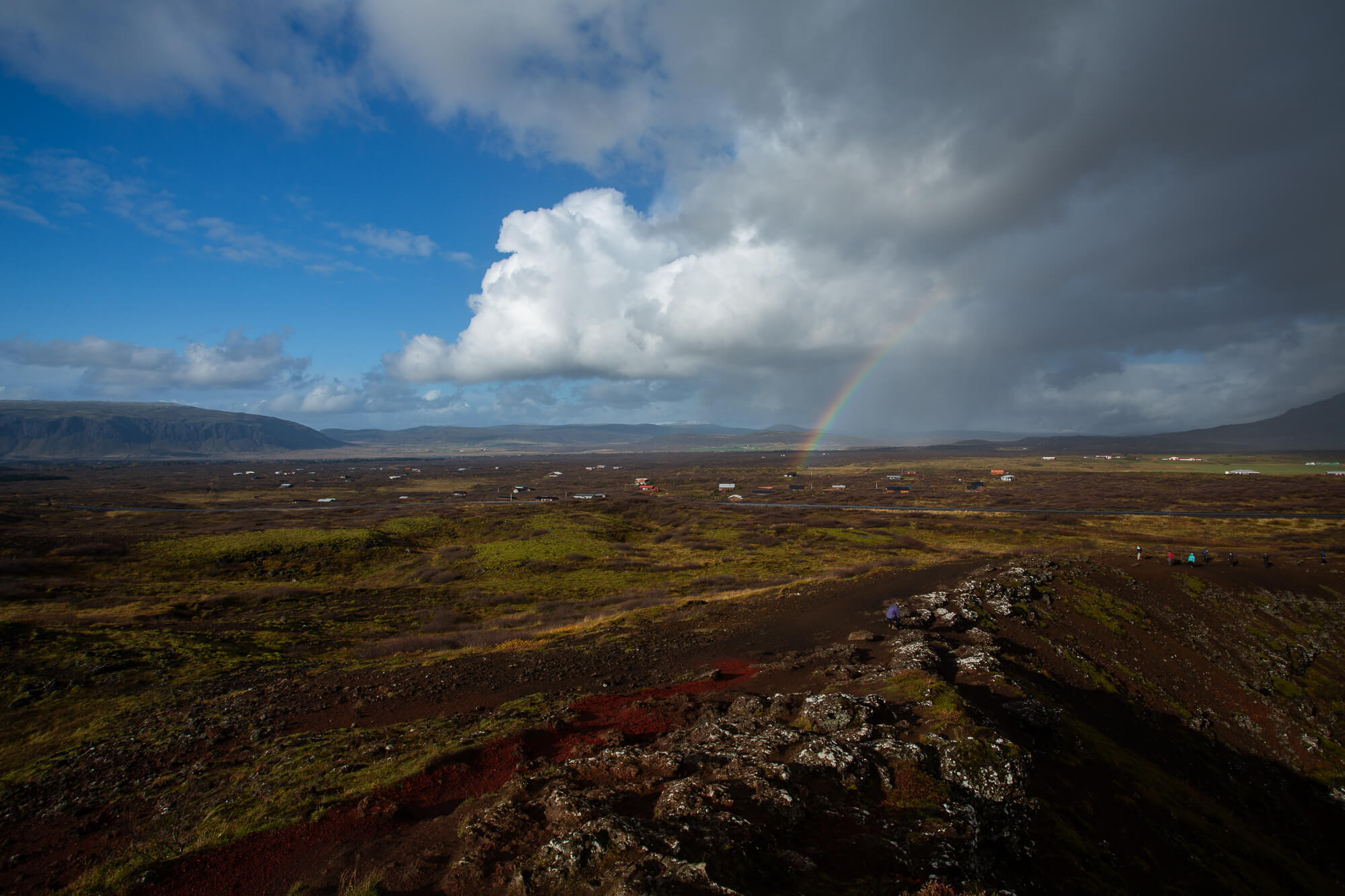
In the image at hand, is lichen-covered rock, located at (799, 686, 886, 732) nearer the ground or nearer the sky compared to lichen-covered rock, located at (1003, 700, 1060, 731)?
nearer the sky

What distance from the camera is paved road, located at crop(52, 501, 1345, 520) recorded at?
3157 inches

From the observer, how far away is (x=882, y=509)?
313 feet

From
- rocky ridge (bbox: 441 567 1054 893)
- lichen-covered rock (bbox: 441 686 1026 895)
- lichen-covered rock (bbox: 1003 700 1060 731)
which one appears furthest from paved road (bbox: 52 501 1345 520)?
lichen-covered rock (bbox: 441 686 1026 895)

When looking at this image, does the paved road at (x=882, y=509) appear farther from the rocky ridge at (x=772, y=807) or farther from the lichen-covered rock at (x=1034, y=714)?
the rocky ridge at (x=772, y=807)

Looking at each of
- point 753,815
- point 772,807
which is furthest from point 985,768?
point 753,815

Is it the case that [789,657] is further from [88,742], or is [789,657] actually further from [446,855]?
[88,742]

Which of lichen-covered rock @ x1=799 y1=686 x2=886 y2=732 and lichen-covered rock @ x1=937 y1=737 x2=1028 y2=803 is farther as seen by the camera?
lichen-covered rock @ x1=799 y1=686 x2=886 y2=732

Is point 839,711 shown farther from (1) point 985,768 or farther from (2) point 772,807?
(2) point 772,807

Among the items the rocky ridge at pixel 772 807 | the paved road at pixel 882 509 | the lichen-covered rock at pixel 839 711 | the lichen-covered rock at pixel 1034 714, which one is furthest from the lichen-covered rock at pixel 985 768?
the paved road at pixel 882 509

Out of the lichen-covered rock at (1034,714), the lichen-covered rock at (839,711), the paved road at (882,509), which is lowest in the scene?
the paved road at (882,509)

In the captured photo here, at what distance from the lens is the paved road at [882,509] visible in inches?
3157

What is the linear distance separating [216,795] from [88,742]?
23.1ft

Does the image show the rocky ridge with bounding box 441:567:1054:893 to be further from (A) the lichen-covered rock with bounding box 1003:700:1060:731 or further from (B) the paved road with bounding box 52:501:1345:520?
(B) the paved road with bounding box 52:501:1345:520

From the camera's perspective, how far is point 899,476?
167 metres
